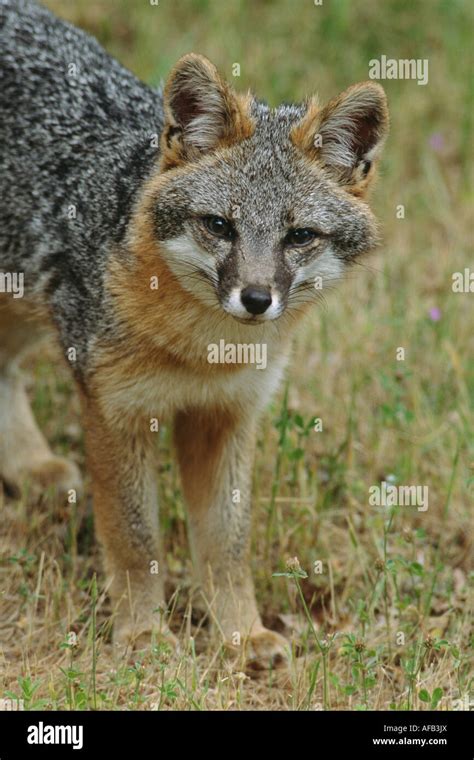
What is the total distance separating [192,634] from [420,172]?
5.21 meters

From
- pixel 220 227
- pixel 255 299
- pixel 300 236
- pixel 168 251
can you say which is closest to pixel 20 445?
pixel 168 251

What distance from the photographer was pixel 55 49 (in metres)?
6.59

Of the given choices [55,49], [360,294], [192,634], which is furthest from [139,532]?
[360,294]

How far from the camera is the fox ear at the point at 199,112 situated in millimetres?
5258

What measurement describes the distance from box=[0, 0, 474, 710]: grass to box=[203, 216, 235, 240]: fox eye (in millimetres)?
794

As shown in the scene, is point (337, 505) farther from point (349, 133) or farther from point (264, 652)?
point (349, 133)

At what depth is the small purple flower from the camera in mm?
10320

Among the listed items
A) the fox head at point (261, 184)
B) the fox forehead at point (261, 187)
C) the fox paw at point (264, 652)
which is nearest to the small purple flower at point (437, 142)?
the fox head at point (261, 184)

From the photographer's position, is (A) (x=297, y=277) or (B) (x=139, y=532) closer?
(A) (x=297, y=277)

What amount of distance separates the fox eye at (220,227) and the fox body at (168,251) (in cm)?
1

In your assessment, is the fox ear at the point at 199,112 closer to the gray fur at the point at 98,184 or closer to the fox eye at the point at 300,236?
the gray fur at the point at 98,184

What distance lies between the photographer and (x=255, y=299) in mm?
4840

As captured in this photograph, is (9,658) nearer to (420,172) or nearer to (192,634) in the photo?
(192,634)
